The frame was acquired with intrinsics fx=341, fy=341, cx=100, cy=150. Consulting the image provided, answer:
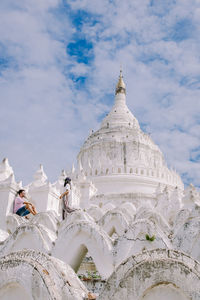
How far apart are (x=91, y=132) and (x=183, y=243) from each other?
38291 mm

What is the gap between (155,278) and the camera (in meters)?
3.39

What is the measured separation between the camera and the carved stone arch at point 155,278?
326 cm

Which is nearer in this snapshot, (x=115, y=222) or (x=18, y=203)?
(x=115, y=222)

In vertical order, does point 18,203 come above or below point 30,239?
above

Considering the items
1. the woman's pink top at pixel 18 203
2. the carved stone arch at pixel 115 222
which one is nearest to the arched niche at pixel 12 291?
the carved stone arch at pixel 115 222

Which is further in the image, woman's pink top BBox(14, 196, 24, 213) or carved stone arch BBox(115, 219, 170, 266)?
woman's pink top BBox(14, 196, 24, 213)

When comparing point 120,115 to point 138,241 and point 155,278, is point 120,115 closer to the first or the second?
point 138,241

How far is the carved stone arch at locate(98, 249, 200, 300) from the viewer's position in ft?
10.7

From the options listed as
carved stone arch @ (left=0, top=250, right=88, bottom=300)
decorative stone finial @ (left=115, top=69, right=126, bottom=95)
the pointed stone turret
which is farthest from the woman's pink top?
decorative stone finial @ (left=115, top=69, right=126, bottom=95)

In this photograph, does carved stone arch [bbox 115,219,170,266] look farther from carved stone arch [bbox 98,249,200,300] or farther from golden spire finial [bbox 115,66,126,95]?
golden spire finial [bbox 115,66,126,95]

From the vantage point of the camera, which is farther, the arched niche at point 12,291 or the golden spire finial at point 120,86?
the golden spire finial at point 120,86

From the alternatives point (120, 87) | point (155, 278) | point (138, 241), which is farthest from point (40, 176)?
point (120, 87)

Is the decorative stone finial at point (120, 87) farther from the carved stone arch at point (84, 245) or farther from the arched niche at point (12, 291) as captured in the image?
the arched niche at point (12, 291)

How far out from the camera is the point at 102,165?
36.7 m
